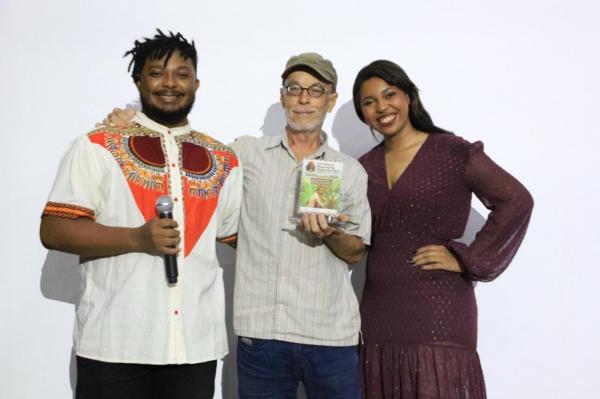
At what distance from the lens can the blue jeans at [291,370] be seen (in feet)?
6.74

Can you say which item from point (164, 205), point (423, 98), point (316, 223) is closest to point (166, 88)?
point (164, 205)

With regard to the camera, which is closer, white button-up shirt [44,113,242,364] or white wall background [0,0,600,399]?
white button-up shirt [44,113,242,364]

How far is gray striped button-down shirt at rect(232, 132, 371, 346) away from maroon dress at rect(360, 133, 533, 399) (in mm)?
137

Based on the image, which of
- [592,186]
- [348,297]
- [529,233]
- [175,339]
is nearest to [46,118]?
[175,339]

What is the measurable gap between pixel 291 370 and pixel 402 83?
1.33 m

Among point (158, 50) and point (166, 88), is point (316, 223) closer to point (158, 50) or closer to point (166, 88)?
point (166, 88)

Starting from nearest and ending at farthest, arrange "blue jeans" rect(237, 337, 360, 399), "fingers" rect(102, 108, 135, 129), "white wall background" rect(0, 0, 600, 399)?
"fingers" rect(102, 108, 135, 129) → "blue jeans" rect(237, 337, 360, 399) → "white wall background" rect(0, 0, 600, 399)

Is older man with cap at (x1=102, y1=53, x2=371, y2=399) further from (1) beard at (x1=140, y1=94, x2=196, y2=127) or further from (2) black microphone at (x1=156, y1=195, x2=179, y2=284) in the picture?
(2) black microphone at (x1=156, y1=195, x2=179, y2=284)

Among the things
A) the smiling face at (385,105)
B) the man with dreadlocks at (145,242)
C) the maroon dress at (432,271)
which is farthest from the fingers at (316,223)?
the smiling face at (385,105)

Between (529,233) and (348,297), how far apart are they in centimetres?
156

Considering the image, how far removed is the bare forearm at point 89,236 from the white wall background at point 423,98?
145cm

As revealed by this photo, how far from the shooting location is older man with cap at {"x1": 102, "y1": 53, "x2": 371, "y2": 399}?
206 cm

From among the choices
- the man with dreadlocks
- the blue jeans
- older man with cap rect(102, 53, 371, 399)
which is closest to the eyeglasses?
older man with cap rect(102, 53, 371, 399)

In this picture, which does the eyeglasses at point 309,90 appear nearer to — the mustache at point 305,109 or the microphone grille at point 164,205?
the mustache at point 305,109
